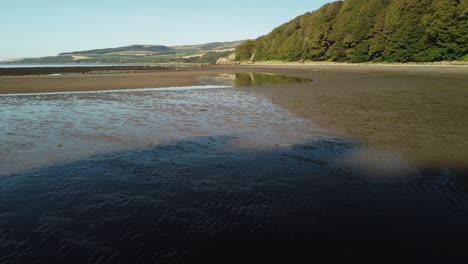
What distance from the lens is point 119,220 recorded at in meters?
5.20

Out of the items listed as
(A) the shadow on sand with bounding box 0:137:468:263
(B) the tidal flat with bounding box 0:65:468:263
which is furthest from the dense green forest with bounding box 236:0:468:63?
(A) the shadow on sand with bounding box 0:137:468:263

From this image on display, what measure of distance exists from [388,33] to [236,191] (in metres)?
72.2

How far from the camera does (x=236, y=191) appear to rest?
6.27 metres

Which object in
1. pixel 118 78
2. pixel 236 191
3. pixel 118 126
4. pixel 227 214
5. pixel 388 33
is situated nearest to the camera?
pixel 227 214

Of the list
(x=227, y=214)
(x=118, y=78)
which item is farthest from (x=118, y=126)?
(x=118, y=78)

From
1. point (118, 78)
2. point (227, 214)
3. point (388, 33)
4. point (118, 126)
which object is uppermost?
point (388, 33)

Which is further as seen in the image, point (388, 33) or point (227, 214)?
point (388, 33)

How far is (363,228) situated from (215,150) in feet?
17.7

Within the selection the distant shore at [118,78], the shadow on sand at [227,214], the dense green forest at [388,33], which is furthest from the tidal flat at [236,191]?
the dense green forest at [388,33]

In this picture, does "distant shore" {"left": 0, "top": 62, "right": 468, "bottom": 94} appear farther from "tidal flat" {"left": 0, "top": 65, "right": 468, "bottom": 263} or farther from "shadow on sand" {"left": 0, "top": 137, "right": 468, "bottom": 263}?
"shadow on sand" {"left": 0, "top": 137, "right": 468, "bottom": 263}

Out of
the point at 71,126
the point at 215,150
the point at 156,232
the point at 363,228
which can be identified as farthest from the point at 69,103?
the point at 363,228

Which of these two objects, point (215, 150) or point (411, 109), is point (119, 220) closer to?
point (215, 150)

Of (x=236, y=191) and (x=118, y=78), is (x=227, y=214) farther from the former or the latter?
(x=118, y=78)

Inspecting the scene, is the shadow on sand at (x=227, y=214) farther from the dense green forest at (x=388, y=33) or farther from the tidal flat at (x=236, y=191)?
the dense green forest at (x=388, y=33)
